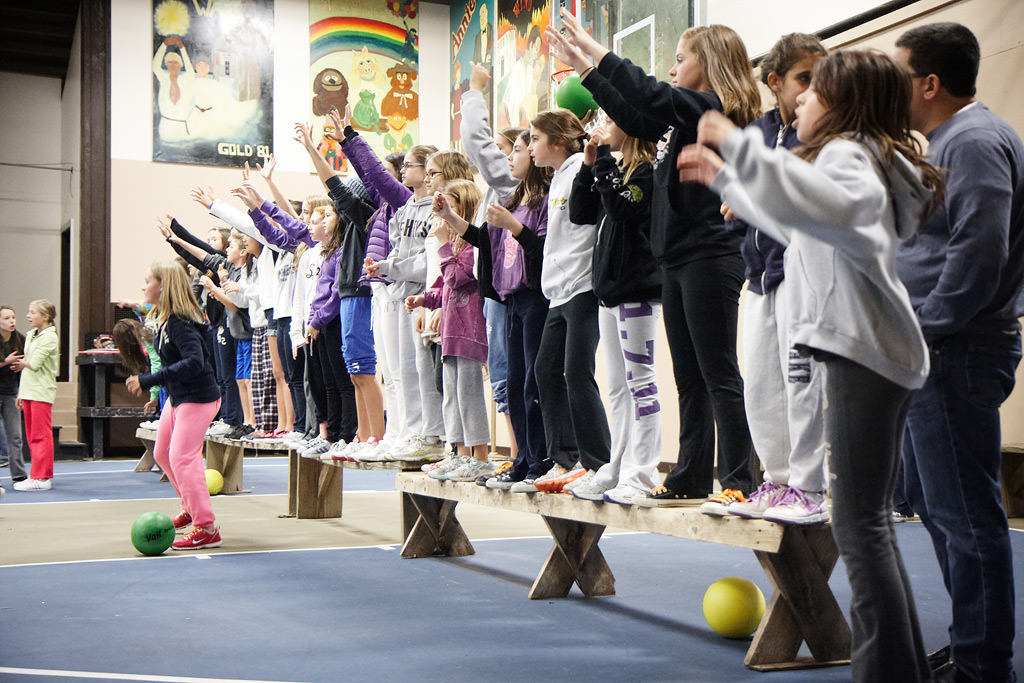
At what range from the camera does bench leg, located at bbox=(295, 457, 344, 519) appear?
7586 mm

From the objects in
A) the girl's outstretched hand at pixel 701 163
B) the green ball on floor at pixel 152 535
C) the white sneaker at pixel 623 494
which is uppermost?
the girl's outstretched hand at pixel 701 163

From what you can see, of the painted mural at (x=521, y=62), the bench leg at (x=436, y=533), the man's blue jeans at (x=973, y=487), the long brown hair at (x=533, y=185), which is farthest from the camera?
the painted mural at (x=521, y=62)

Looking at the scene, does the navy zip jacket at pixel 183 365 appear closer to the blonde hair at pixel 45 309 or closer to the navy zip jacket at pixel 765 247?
the navy zip jacket at pixel 765 247

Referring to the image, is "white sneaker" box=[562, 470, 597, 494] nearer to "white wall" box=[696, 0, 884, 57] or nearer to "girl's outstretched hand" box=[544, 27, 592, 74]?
"girl's outstretched hand" box=[544, 27, 592, 74]


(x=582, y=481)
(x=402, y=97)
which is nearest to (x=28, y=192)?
(x=402, y=97)

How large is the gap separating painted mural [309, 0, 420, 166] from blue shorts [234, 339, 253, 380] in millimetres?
6154

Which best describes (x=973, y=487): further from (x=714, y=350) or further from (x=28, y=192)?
(x=28, y=192)

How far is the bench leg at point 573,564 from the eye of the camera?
458 centimetres

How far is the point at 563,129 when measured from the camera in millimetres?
4559

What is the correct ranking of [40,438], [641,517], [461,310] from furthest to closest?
1. [40,438]
2. [461,310]
3. [641,517]

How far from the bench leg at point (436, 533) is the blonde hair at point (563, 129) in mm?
2313

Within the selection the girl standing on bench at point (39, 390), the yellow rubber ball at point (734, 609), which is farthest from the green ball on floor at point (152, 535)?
the girl standing on bench at point (39, 390)

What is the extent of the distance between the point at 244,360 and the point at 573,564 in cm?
625

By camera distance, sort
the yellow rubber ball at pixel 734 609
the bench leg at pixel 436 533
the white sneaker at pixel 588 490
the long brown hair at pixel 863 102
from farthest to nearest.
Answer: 1. the bench leg at pixel 436 533
2. the white sneaker at pixel 588 490
3. the yellow rubber ball at pixel 734 609
4. the long brown hair at pixel 863 102
